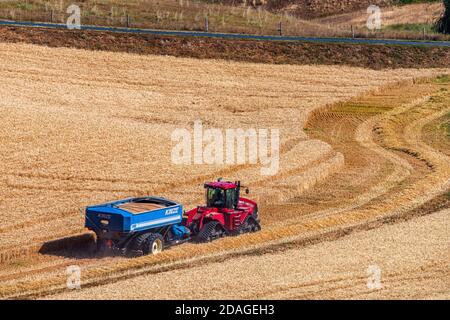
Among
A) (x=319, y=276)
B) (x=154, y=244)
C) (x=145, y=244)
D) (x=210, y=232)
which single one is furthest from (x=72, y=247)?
(x=319, y=276)

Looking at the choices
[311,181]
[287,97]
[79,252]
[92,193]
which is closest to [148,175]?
[92,193]

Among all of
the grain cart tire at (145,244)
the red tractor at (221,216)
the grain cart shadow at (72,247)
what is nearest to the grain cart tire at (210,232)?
the red tractor at (221,216)

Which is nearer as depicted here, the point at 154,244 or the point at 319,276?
the point at 319,276

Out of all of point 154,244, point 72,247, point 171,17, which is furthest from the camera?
point 171,17

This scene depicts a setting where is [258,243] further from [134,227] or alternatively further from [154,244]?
[134,227]

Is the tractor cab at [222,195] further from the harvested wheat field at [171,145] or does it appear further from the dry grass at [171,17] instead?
the dry grass at [171,17]
